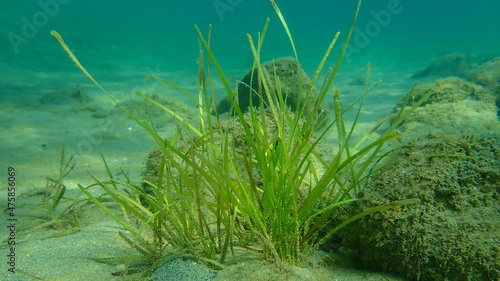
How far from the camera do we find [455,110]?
19.2ft

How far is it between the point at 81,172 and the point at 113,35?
105ft

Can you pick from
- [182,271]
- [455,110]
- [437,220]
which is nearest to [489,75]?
[455,110]

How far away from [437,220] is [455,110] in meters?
5.03

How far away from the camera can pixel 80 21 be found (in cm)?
3647

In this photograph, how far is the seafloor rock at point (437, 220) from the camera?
5.41 feet

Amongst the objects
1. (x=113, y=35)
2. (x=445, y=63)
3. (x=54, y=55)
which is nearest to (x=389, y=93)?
(x=445, y=63)

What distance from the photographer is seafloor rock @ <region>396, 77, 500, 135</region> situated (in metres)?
5.28

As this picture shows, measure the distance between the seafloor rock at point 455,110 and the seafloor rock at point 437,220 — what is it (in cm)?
295

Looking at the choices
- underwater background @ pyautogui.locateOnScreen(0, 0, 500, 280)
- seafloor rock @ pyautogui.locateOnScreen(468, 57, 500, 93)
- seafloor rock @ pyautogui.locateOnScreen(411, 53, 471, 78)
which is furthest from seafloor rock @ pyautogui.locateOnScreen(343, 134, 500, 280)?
seafloor rock @ pyautogui.locateOnScreen(411, 53, 471, 78)

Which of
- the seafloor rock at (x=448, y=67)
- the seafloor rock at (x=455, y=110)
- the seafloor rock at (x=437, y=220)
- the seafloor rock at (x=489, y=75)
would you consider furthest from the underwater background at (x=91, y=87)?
the seafloor rock at (x=489, y=75)

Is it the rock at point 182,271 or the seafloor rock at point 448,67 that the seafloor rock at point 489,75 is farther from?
the rock at point 182,271

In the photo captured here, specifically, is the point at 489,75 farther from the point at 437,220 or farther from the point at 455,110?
the point at 437,220

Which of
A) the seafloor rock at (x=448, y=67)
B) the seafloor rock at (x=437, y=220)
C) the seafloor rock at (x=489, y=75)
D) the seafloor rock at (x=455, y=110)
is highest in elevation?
the seafloor rock at (x=448, y=67)

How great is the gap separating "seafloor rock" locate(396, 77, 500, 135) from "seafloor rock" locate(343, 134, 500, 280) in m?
2.95
